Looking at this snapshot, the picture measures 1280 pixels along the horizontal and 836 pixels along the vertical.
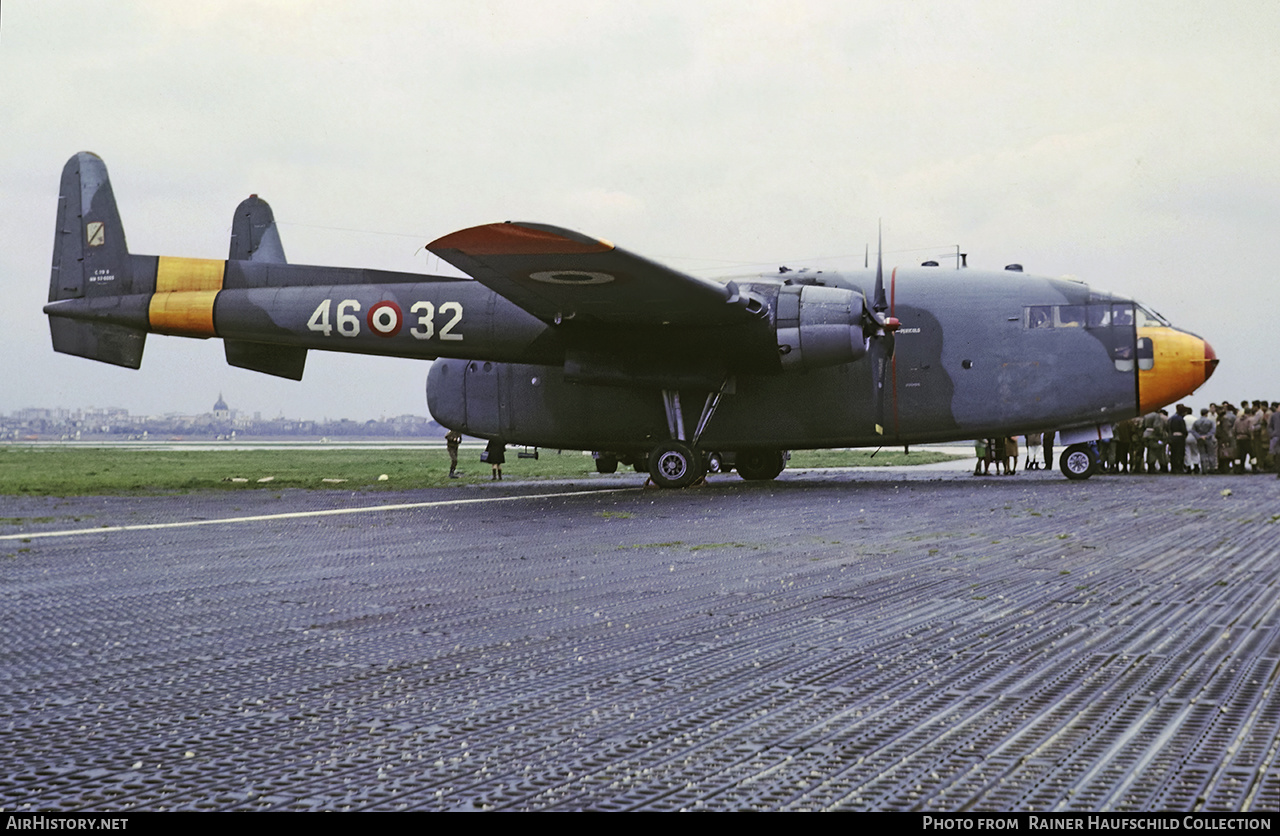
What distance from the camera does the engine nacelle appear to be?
16516 millimetres

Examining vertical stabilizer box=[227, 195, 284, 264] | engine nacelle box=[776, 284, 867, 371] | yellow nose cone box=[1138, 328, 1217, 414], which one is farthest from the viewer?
vertical stabilizer box=[227, 195, 284, 264]

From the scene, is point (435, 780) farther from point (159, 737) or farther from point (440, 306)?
point (440, 306)

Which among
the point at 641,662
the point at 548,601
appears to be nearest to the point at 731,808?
the point at 641,662

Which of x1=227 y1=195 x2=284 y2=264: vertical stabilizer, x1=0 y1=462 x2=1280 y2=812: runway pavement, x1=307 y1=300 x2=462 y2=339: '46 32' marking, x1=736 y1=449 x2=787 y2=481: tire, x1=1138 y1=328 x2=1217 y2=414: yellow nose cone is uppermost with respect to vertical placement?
x1=227 y1=195 x2=284 y2=264: vertical stabilizer

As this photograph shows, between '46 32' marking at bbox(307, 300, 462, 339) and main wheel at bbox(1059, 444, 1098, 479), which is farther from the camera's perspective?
main wheel at bbox(1059, 444, 1098, 479)

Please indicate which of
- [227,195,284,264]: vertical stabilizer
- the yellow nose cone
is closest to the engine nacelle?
the yellow nose cone

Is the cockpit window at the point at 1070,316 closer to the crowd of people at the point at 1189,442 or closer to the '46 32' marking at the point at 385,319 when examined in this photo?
the crowd of people at the point at 1189,442

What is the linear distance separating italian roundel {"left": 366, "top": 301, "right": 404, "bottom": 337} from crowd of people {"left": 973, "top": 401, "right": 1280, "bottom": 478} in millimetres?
14732

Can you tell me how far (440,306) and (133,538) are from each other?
339 inches

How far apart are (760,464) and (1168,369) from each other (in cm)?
753

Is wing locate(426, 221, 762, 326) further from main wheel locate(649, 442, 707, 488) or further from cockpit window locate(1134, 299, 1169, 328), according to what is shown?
cockpit window locate(1134, 299, 1169, 328)

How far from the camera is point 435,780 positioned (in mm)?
2771

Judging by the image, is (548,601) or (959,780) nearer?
(959,780)

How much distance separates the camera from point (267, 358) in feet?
63.9
